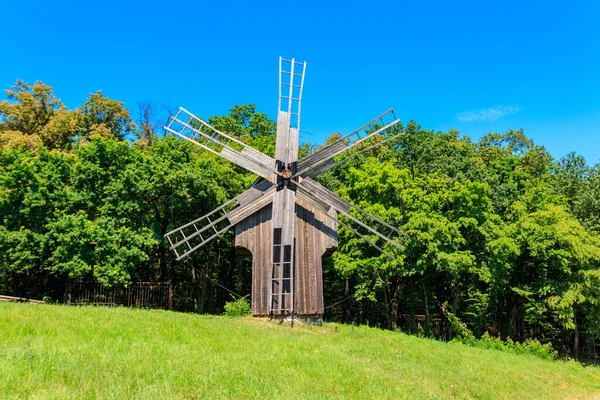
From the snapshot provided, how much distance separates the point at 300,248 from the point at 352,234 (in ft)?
21.4

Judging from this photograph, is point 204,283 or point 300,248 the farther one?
point 204,283

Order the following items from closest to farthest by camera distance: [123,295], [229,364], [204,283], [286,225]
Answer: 1. [229,364]
2. [286,225]
3. [123,295]
4. [204,283]

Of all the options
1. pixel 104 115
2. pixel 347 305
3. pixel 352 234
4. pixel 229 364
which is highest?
pixel 104 115

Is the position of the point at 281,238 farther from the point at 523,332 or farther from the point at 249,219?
the point at 523,332

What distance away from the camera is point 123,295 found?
75.9 feet

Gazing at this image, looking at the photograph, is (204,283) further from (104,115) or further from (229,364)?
(229,364)

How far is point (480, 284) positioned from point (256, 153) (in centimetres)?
1607

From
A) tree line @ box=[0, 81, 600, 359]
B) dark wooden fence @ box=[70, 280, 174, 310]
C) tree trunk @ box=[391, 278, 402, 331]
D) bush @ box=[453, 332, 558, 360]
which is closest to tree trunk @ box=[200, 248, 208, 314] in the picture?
tree line @ box=[0, 81, 600, 359]

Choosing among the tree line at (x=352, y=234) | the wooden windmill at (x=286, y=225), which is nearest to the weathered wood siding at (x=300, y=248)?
the wooden windmill at (x=286, y=225)

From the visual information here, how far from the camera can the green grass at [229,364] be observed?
6.75 m

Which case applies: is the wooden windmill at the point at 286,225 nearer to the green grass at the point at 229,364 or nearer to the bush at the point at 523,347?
the green grass at the point at 229,364

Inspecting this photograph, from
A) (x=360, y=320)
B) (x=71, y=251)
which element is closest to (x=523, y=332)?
(x=360, y=320)

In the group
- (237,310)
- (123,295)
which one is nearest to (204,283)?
(123,295)

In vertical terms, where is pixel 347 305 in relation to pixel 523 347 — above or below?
above
